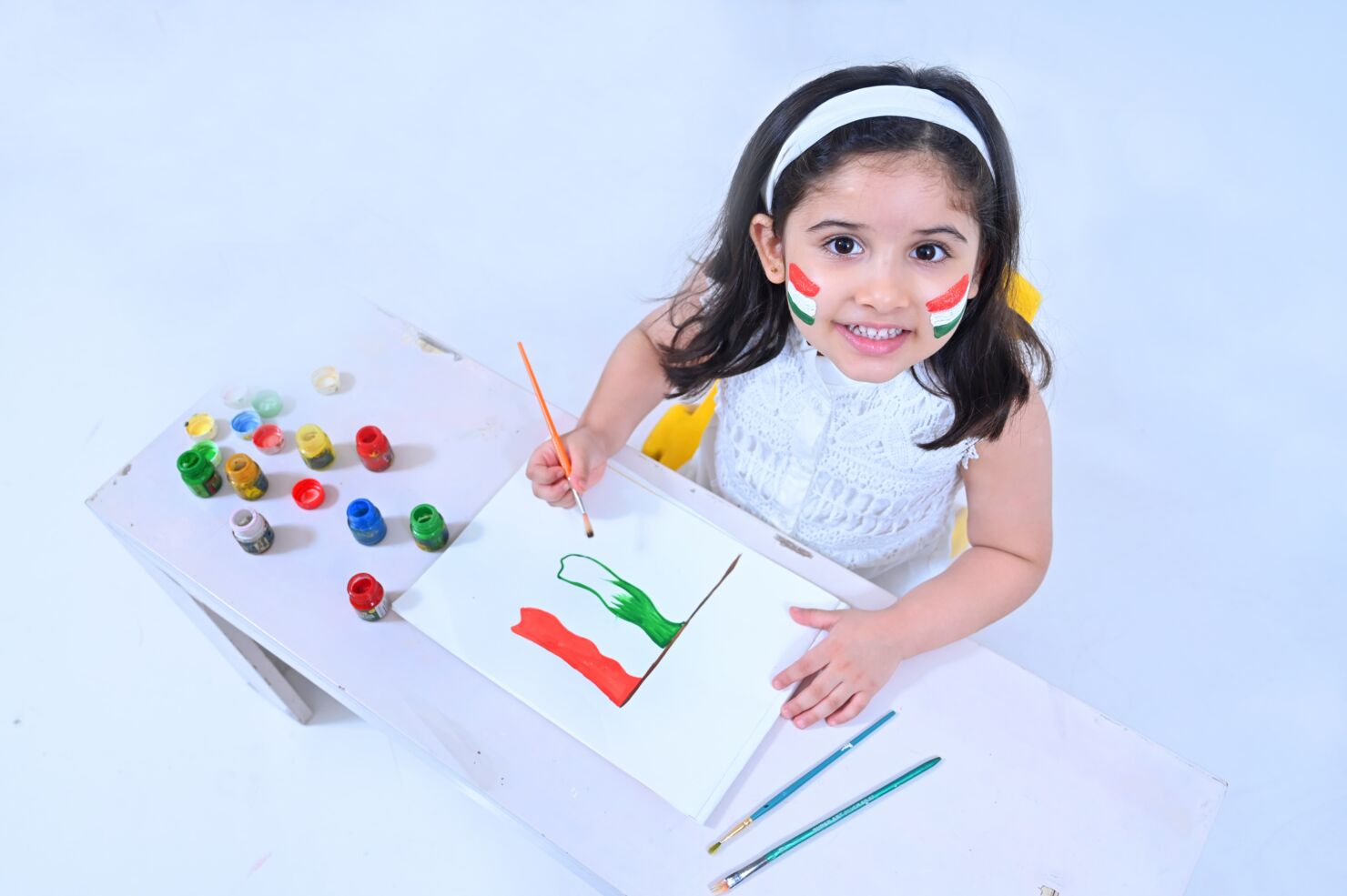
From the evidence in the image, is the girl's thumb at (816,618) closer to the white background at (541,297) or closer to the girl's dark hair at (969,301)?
the girl's dark hair at (969,301)

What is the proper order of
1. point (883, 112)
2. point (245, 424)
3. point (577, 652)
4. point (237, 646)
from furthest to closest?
point (237, 646)
point (245, 424)
point (577, 652)
point (883, 112)

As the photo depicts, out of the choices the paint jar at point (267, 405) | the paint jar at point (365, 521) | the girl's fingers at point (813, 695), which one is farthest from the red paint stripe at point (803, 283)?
the paint jar at point (267, 405)

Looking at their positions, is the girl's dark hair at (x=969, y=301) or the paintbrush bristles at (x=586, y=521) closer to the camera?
the girl's dark hair at (x=969, y=301)

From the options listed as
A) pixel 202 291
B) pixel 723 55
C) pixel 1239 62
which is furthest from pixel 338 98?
pixel 1239 62

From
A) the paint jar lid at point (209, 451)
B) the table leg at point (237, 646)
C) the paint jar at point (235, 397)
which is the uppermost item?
the paint jar at point (235, 397)

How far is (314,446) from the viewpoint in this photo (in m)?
0.92

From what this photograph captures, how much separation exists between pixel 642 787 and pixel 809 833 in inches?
5.6

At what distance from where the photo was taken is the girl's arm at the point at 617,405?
930 millimetres

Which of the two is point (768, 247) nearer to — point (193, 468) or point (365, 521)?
point (365, 521)

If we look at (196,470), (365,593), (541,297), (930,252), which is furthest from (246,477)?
(541,297)

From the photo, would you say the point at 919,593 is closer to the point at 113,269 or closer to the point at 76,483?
the point at 76,483

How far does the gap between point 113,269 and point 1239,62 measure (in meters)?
2.37

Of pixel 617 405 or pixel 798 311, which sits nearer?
pixel 798 311

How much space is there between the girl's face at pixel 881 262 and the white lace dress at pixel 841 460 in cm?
14
